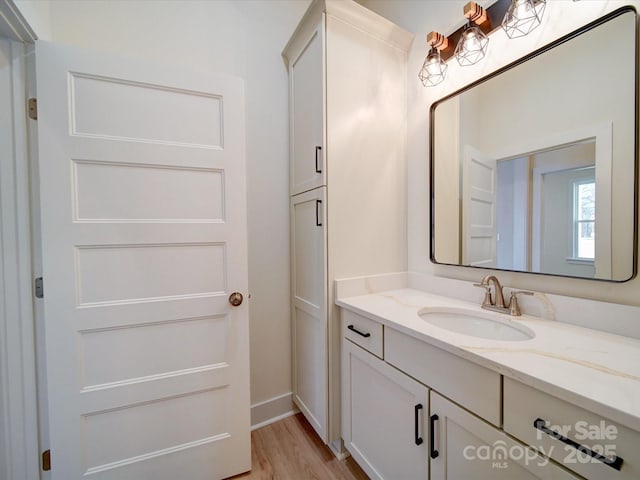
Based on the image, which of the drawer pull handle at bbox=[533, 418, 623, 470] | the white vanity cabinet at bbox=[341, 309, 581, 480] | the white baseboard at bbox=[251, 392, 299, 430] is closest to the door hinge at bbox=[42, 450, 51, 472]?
the white baseboard at bbox=[251, 392, 299, 430]

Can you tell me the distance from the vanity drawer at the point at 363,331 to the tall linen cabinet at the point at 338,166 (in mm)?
85

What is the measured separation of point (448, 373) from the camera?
885mm

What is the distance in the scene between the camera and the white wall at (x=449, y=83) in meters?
0.98

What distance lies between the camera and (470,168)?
4.57 ft

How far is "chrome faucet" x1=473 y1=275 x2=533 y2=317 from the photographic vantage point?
1.12 metres

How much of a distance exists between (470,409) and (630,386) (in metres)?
0.38

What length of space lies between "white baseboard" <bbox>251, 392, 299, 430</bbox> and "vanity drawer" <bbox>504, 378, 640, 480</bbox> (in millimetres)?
1493

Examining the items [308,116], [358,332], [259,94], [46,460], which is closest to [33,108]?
[259,94]

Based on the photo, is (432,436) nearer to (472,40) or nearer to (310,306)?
(310,306)

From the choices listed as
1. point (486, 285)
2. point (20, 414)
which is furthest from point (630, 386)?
point (20, 414)

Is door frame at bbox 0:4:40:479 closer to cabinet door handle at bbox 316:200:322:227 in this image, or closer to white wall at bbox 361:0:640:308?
cabinet door handle at bbox 316:200:322:227

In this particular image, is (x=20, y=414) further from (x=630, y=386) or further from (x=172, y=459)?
(x=630, y=386)

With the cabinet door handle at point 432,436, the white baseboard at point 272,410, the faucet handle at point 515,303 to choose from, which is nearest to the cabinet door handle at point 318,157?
the faucet handle at point 515,303

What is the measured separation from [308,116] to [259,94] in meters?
0.46
